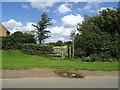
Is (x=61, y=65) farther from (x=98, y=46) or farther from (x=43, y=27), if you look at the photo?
(x=43, y=27)

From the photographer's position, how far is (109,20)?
23391mm

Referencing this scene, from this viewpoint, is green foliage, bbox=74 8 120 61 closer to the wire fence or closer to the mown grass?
the wire fence

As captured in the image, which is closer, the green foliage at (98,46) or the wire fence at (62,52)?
the green foliage at (98,46)

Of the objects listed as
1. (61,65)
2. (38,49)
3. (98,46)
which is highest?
(98,46)

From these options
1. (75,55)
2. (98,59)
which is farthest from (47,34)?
(98,59)

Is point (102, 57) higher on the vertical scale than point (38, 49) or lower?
lower

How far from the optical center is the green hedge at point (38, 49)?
1747 cm

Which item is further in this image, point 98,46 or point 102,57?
point 98,46

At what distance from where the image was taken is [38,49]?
1803 centimetres

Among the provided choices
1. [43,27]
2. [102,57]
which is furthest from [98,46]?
[43,27]

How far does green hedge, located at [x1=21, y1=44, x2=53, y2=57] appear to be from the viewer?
1747 centimetres

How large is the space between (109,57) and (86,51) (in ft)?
7.59

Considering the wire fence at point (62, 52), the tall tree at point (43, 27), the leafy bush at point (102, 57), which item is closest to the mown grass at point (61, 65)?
the leafy bush at point (102, 57)

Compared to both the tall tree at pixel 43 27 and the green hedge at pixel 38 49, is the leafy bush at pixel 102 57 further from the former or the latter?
the tall tree at pixel 43 27
